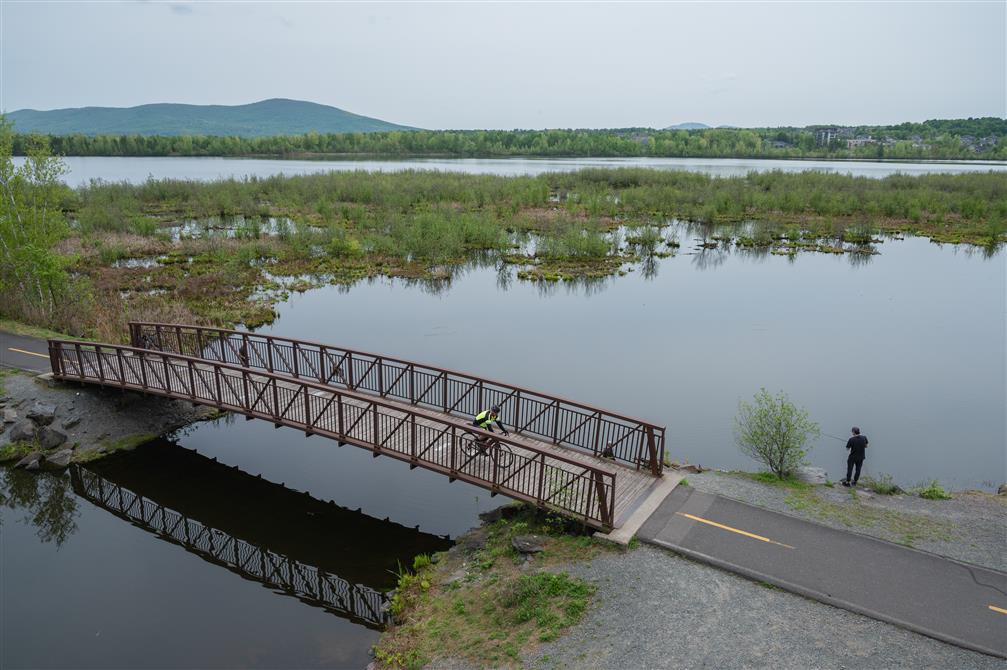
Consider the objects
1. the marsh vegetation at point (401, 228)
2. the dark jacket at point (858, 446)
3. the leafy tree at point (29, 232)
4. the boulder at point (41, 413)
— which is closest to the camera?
the dark jacket at point (858, 446)

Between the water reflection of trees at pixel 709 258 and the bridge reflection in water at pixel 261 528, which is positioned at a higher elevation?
the water reflection of trees at pixel 709 258

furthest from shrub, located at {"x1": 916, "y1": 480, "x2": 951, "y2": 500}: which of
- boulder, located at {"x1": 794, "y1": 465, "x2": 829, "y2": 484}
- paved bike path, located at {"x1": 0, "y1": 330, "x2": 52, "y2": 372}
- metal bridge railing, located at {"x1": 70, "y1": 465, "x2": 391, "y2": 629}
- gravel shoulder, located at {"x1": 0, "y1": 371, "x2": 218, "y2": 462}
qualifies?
paved bike path, located at {"x1": 0, "y1": 330, "x2": 52, "y2": 372}

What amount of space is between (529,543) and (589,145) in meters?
182

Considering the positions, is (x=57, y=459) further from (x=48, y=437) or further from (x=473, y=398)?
(x=473, y=398)

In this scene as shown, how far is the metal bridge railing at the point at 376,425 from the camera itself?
506 inches

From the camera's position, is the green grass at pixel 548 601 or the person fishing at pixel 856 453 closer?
the green grass at pixel 548 601

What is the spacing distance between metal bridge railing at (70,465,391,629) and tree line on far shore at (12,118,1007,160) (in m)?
178

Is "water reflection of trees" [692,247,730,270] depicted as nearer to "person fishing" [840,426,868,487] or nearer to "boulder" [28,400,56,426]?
"person fishing" [840,426,868,487]

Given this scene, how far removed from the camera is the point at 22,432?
17.9m

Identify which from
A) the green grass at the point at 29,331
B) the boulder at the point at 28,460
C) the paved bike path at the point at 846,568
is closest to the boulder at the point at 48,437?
the boulder at the point at 28,460

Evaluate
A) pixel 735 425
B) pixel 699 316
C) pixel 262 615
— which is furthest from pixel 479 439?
pixel 699 316

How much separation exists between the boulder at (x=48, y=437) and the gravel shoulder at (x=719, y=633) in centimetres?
1674

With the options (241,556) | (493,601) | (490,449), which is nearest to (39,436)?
(241,556)

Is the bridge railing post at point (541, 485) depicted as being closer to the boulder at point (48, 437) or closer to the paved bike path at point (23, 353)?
the boulder at point (48, 437)
